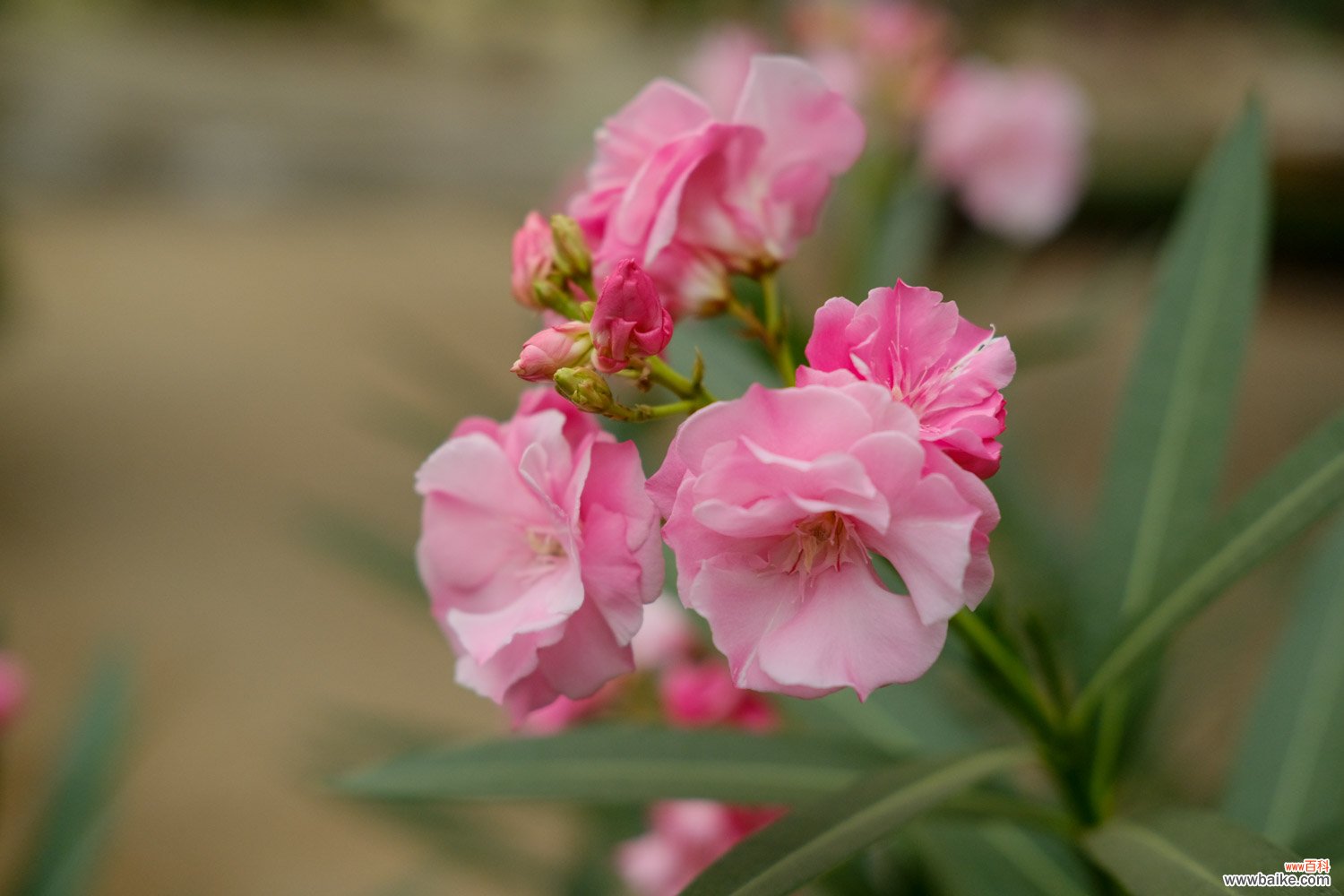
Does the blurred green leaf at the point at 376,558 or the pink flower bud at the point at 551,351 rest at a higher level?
the pink flower bud at the point at 551,351

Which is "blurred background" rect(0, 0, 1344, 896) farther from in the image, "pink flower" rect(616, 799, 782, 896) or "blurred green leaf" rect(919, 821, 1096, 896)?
"blurred green leaf" rect(919, 821, 1096, 896)

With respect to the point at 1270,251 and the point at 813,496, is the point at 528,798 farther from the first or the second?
the point at 1270,251

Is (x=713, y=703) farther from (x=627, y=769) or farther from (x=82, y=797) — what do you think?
(x=82, y=797)

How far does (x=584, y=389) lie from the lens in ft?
1.37

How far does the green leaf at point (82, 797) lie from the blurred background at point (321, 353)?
1.1 inches

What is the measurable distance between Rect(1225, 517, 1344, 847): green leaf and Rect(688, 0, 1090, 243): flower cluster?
884mm

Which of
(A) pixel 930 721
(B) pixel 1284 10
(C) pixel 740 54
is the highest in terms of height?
(C) pixel 740 54

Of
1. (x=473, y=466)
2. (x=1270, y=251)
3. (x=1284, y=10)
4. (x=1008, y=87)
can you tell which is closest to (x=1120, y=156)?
(x=1270, y=251)

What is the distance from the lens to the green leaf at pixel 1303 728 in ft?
2.34

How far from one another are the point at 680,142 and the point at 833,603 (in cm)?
21

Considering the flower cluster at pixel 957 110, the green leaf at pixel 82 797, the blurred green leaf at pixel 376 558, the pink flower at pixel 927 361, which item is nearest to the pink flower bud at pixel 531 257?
the pink flower at pixel 927 361

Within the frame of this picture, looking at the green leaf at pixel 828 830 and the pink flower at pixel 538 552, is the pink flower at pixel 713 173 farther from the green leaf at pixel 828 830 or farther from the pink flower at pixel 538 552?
the green leaf at pixel 828 830

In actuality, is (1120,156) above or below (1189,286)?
below

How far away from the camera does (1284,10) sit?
6.65 metres
